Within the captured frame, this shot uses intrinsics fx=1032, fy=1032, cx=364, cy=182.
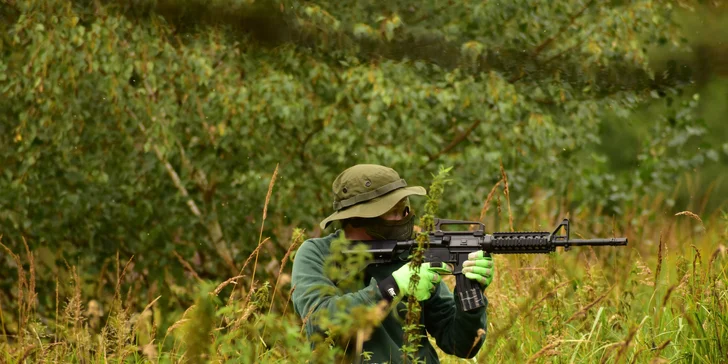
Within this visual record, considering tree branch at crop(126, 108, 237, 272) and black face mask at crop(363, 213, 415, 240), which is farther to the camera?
tree branch at crop(126, 108, 237, 272)

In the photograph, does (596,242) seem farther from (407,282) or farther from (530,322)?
(530,322)

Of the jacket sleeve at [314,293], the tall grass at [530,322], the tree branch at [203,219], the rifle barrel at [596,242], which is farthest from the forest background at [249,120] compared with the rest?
the jacket sleeve at [314,293]

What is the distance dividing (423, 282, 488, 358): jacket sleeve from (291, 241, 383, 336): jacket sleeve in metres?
0.31

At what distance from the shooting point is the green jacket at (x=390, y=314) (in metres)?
3.13

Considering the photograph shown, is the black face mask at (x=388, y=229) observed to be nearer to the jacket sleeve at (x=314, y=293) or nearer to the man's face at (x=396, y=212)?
the man's face at (x=396, y=212)

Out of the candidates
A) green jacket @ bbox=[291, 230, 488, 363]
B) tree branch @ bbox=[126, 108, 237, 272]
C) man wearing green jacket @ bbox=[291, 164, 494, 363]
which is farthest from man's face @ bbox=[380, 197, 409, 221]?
tree branch @ bbox=[126, 108, 237, 272]

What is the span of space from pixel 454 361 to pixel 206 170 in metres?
3.27

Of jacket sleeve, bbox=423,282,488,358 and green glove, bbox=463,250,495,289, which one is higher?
green glove, bbox=463,250,495,289

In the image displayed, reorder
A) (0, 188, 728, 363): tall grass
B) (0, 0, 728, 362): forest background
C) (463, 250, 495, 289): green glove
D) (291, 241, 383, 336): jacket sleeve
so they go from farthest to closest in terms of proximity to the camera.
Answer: (0, 0, 728, 362): forest background, (463, 250, 495, 289): green glove, (291, 241, 383, 336): jacket sleeve, (0, 188, 728, 363): tall grass

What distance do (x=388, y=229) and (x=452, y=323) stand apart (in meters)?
0.37

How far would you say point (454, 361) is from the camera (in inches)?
183

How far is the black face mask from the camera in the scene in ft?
11.3

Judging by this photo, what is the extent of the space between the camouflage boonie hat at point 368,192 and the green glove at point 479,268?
0.26 m

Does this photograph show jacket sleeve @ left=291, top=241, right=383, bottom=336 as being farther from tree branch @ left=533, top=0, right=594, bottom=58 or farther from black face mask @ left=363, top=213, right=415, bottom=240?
tree branch @ left=533, top=0, right=594, bottom=58
